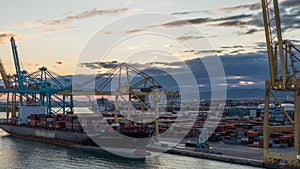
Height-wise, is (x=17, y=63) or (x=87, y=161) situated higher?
(x=17, y=63)

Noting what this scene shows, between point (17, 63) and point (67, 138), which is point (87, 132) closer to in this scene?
point (67, 138)

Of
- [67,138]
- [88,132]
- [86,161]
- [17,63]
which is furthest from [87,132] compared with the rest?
[17,63]

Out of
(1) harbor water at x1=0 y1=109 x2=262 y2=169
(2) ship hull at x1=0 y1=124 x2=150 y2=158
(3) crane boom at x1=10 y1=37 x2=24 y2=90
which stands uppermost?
(3) crane boom at x1=10 y1=37 x2=24 y2=90

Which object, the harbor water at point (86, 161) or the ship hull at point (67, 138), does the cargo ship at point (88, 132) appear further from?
the harbor water at point (86, 161)

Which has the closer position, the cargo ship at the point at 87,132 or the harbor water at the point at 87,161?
the harbor water at the point at 87,161

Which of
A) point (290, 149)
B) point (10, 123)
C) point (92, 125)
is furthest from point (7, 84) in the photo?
point (290, 149)

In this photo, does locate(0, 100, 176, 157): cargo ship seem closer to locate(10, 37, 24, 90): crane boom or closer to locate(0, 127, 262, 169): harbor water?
locate(0, 127, 262, 169): harbor water

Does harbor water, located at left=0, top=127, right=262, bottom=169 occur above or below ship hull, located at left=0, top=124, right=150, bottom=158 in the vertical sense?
below

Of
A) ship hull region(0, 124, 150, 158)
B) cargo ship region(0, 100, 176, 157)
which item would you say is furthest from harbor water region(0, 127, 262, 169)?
cargo ship region(0, 100, 176, 157)

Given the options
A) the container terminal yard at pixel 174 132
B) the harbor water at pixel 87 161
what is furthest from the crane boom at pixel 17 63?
the harbor water at pixel 87 161

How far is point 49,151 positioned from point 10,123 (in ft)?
67.0

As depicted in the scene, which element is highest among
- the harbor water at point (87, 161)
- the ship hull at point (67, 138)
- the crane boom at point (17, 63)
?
the crane boom at point (17, 63)

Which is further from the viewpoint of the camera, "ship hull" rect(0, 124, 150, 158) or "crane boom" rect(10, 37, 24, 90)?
"crane boom" rect(10, 37, 24, 90)

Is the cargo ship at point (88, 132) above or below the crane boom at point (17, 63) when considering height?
below
